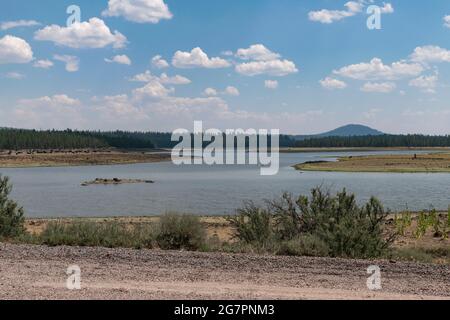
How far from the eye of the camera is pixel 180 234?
13617 millimetres

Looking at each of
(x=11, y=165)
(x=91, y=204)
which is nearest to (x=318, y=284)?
(x=91, y=204)

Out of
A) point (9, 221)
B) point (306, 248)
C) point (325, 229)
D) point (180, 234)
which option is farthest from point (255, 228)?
point (9, 221)

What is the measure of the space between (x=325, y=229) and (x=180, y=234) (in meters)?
4.01

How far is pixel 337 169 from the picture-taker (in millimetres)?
91438

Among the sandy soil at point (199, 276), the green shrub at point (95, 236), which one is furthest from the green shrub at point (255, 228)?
the sandy soil at point (199, 276)

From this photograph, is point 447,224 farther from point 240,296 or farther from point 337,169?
point 337,169

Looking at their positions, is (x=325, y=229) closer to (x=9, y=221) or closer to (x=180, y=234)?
(x=180, y=234)

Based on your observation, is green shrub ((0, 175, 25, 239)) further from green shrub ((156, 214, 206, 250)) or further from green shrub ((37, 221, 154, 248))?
green shrub ((156, 214, 206, 250))

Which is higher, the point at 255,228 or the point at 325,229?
the point at 325,229

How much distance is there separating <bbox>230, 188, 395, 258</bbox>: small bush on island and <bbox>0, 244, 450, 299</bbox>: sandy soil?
133cm

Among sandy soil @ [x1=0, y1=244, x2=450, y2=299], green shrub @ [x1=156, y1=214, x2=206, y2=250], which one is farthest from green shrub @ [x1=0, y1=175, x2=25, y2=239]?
green shrub @ [x1=156, y1=214, x2=206, y2=250]

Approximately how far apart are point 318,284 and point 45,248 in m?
7.02

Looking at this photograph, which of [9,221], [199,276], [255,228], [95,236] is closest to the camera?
[199,276]

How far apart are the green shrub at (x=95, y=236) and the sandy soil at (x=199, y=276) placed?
1162 mm
